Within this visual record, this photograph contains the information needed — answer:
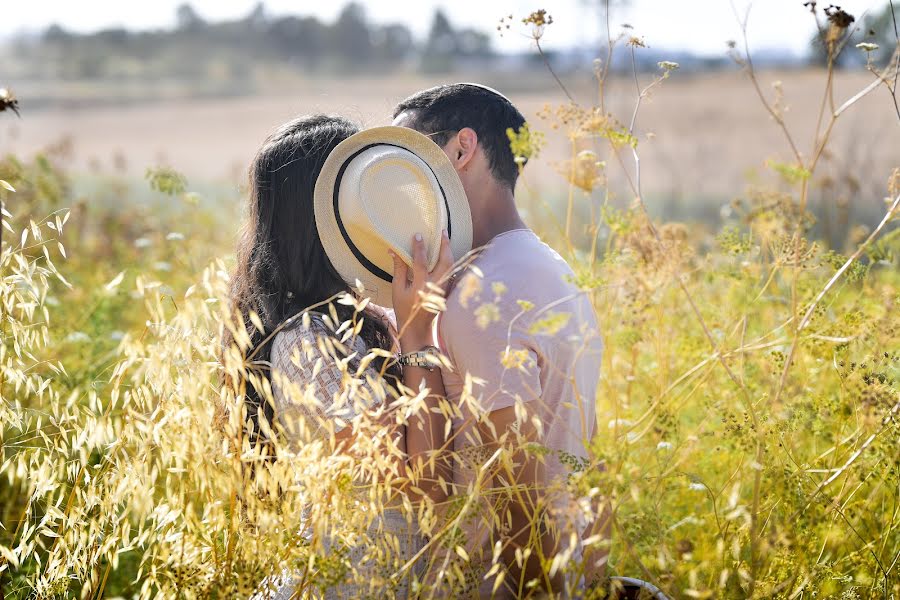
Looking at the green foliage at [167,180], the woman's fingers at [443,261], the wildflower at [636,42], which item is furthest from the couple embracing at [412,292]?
the green foliage at [167,180]

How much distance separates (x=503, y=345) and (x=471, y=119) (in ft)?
2.56

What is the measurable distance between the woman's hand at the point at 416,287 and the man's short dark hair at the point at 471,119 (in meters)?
0.50

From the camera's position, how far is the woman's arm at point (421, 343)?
2174 mm

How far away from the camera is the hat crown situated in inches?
91.7

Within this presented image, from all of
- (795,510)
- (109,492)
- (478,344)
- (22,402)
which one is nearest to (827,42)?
(795,510)

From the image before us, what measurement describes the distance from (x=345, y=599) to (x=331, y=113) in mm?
1423

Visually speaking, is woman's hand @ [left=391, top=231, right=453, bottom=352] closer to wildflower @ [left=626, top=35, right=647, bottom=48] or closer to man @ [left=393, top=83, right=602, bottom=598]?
man @ [left=393, top=83, right=602, bottom=598]

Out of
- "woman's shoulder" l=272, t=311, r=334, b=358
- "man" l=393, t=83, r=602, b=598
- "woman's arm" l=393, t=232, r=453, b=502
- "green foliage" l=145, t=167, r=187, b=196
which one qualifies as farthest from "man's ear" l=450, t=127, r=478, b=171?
"green foliage" l=145, t=167, r=187, b=196

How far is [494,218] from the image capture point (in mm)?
2707

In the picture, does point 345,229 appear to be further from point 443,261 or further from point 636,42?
point 636,42

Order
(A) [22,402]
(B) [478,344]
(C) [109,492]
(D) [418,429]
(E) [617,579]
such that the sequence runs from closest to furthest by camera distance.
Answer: (C) [109,492] < (E) [617,579] < (D) [418,429] < (B) [478,344] < (A) [22,402]

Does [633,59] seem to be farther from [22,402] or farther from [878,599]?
[22,402]

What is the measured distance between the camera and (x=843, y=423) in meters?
2.46

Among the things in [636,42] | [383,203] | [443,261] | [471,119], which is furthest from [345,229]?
[636,42]
